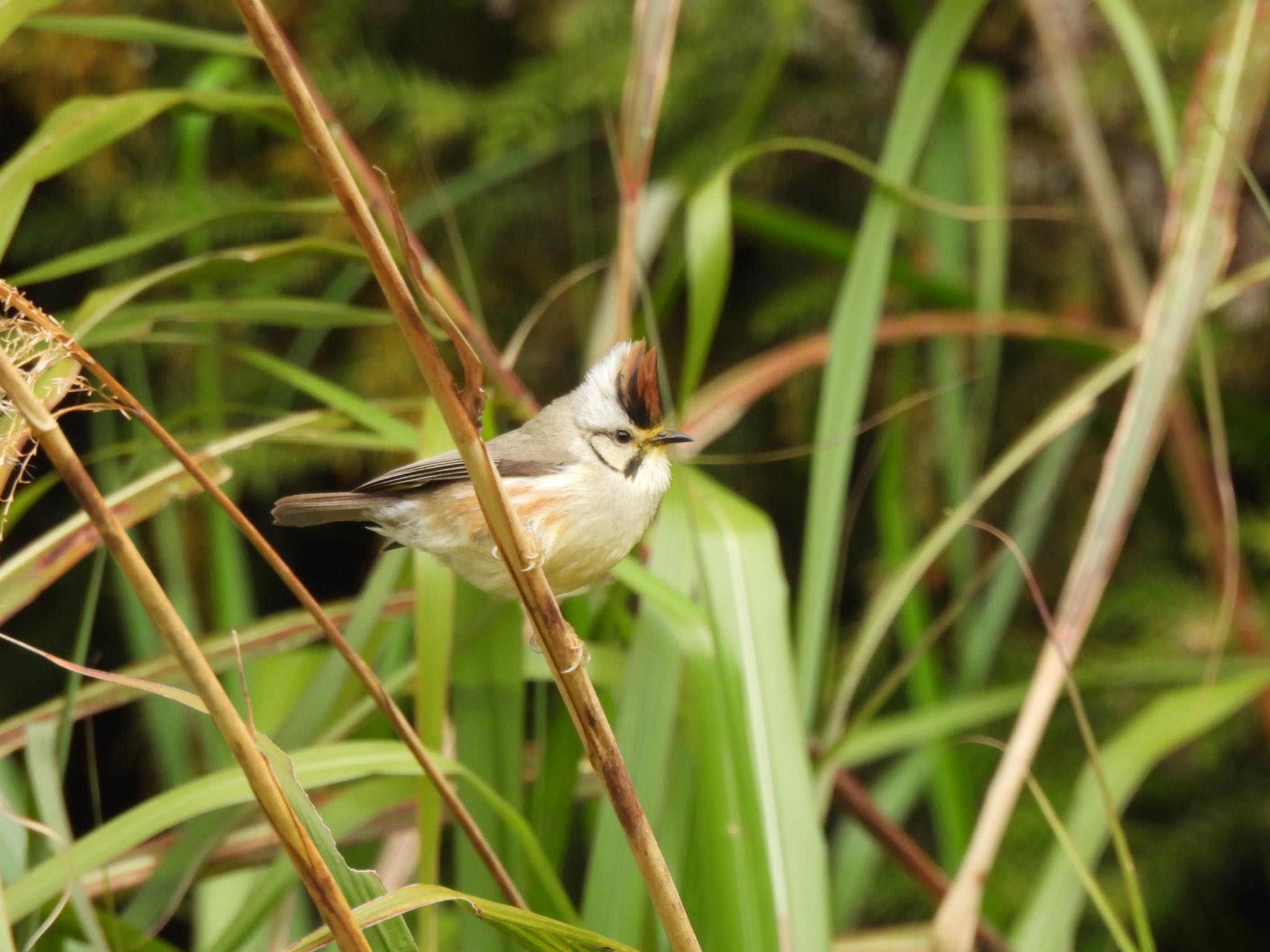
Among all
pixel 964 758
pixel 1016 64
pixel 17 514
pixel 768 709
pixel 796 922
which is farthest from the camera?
pixel 1016 64

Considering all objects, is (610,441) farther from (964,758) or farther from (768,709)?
(964,758)

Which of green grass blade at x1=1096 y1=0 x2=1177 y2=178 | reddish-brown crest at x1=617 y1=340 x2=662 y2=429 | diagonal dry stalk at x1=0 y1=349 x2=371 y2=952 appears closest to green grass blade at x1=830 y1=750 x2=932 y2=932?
reddish-brown crest at x1=617 y1=340 x2=662 y2=429

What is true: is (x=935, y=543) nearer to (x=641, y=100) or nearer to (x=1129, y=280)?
(x=641, y=100)

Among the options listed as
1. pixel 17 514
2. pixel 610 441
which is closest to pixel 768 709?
pixel 610 441

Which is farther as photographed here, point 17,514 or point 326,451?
point 326,451

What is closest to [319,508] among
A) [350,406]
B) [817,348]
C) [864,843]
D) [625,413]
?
[350,406]

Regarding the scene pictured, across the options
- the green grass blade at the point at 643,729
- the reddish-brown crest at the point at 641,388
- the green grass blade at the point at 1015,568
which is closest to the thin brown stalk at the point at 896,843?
the green grass blade at the point at 1015,568

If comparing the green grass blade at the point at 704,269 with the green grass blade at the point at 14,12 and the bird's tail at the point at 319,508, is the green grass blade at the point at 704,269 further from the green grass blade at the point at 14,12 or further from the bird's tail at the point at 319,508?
the green grass blade at the point at 14,12

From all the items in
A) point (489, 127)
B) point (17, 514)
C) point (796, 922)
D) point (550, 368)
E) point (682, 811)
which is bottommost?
point (796, 922)
